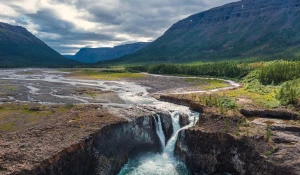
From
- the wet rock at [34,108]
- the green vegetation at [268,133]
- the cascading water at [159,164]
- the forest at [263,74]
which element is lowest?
the cascading water at [159,164]

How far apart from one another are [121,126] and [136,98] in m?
34.2

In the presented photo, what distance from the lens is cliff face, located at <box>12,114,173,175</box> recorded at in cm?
3391

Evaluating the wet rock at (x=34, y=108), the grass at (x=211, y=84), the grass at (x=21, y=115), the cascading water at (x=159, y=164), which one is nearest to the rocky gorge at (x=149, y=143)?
the cascading water at (x=159, y=164)

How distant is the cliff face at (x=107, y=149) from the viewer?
3391 cm

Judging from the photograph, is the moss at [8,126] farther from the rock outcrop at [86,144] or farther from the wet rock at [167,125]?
the wet rock at [167,125]

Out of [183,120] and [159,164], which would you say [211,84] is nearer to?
[183,120]

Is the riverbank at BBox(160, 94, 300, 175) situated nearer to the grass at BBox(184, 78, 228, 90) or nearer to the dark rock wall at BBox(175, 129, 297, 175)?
the dark rock wall at BBox(175, 129, 297, 175)

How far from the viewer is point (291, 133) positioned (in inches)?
1640

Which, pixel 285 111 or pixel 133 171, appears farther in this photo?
pixel 285 111

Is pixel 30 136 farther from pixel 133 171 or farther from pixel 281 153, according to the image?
pixel 281 153

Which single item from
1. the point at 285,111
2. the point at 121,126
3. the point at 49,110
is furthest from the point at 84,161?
the point at 285,111

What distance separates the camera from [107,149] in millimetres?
41188

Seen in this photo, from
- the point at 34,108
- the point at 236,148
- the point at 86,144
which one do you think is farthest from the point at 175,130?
the point at 34,108

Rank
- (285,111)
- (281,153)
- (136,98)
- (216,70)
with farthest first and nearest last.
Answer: (216,70), (136,98), (285,111), (281,153)
